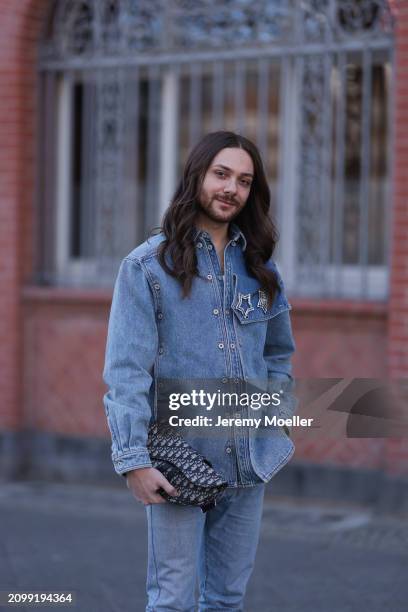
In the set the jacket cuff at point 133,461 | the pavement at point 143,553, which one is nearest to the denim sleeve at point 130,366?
the jacket cuff at point 133,461

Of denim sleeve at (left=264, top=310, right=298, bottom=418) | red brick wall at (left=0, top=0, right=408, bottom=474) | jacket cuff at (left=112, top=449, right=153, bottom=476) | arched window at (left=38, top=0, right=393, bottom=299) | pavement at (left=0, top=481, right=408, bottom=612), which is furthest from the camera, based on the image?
red brick wall at (left=0, top=0, right=408, bottom=474)

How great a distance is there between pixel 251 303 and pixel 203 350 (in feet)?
0.83

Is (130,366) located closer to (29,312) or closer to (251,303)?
(251,303)

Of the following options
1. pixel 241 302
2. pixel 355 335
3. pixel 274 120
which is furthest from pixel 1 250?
pixel 241 302

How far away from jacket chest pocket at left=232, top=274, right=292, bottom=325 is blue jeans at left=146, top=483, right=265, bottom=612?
0.54m

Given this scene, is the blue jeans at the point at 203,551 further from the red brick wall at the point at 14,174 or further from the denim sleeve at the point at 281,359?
the red brick wall at the point at 14,174

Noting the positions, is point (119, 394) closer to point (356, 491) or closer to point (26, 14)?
point (356, 491)

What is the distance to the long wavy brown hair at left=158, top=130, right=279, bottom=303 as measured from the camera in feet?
10.3

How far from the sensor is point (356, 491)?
6.67 metres

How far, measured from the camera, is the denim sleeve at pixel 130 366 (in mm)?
2988

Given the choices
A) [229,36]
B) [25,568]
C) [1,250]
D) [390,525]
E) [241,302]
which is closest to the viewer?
[241,302]

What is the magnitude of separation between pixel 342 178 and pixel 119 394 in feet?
13.8

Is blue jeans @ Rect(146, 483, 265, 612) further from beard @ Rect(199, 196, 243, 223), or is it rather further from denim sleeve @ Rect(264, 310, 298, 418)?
beard @ Rect(199, 196, 243, 223)

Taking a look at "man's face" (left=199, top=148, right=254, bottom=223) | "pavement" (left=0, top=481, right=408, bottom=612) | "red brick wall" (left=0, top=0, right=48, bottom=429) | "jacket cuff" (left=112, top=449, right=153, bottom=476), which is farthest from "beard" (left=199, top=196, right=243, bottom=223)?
"red brick wall" (left=0, top=0, right=48, bottom=429)
